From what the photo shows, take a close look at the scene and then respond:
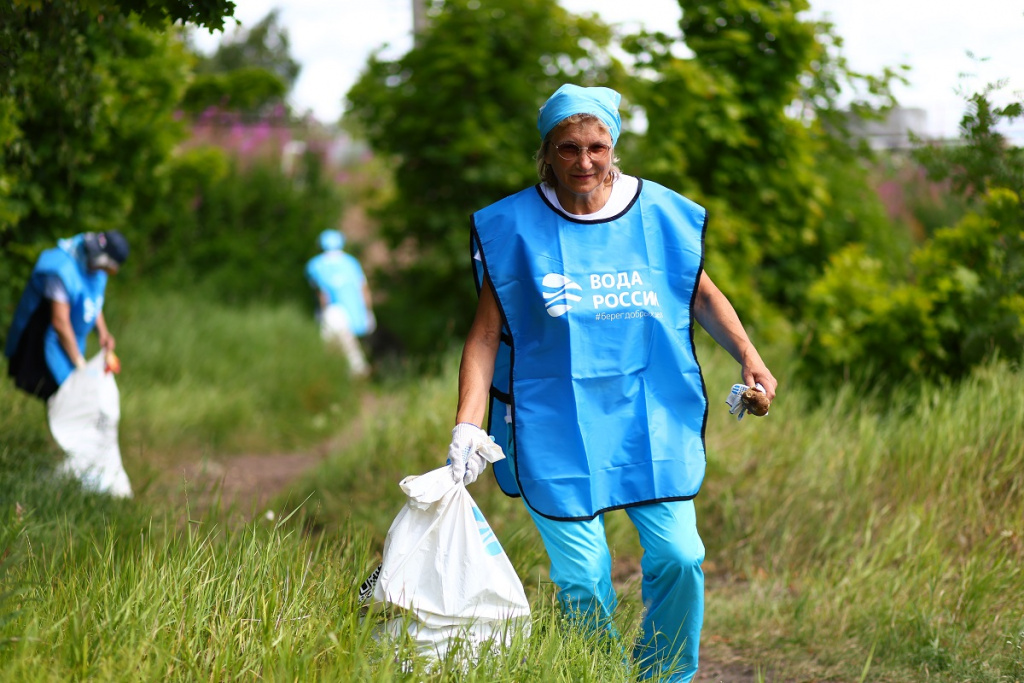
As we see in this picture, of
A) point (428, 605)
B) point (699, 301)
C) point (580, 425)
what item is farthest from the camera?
point (699, 301)

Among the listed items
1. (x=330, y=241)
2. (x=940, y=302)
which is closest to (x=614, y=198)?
(x=940, y=302)

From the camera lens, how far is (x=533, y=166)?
875 centimetres

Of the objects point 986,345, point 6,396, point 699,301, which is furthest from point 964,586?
point 6,396

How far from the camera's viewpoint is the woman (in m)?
2.99

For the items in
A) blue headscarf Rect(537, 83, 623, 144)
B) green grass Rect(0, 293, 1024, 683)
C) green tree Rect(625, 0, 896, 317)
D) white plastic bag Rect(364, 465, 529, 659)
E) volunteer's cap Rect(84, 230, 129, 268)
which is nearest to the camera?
green grass Rect(0, 293, 1024, 683)

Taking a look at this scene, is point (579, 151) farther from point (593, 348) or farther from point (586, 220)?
point (593, 348)

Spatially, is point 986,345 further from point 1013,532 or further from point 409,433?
point 409,433

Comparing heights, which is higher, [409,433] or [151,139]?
[151,139]

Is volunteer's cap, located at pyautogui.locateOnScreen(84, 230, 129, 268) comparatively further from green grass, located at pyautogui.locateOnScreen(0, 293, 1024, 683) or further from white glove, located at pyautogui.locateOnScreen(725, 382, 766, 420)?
white glove, located at pyautogui.locateOnScreen(725, 382, 766, 420)

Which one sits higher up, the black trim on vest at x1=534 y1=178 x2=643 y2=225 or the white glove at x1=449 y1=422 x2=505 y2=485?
the black trim on vest at x1=534 y1=178 x2=643 y2=225

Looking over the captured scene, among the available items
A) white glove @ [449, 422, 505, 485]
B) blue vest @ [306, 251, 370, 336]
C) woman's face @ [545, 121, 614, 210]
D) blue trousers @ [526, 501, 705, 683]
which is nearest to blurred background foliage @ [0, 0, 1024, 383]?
blue vest @ [306, 251, 370, 336]

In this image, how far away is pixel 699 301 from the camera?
10.6 ft

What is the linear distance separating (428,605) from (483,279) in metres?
0.94

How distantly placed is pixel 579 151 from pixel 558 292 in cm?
40
